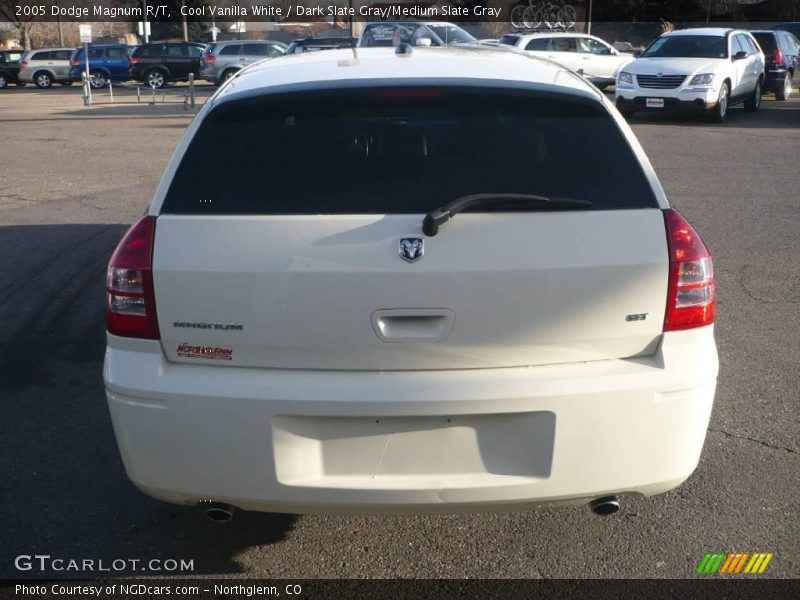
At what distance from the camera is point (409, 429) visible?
291cm

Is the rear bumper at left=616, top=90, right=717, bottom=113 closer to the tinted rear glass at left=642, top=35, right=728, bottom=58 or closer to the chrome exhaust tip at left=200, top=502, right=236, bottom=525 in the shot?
the tinted rear glass at left=642, top=35, right=728, bottom=58

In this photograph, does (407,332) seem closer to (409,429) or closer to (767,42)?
(409,429)

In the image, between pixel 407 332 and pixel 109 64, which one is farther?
pixel 109 64

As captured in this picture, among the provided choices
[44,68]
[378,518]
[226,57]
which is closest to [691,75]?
[378,518]

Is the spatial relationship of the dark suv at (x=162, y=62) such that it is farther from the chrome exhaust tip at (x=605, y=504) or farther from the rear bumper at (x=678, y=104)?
the chrome exhaust tip at (x=605, y=504)

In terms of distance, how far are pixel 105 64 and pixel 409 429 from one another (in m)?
39.1

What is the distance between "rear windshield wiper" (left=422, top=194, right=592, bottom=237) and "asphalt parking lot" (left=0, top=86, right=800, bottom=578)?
1336 millimetres

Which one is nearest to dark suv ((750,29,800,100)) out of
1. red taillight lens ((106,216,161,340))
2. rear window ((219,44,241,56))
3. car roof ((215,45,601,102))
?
rear window ((219,44,241,56))

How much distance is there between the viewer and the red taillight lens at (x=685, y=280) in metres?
3.04

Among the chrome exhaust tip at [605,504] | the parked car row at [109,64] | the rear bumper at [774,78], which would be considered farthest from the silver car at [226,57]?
the chrome exhaust tip at [605,504]

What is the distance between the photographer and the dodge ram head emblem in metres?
2.89

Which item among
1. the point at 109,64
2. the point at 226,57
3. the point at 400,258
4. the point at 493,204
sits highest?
the point at 493,204

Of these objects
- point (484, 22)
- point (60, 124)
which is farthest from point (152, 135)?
point (484, 22)

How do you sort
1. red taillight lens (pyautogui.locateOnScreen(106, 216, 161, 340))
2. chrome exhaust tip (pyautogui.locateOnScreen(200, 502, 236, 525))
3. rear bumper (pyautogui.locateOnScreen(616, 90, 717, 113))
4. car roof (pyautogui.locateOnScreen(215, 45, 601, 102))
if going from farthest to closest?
rear bumper (pyautogui.locateOnScreen(616, 90, 717, 113))
car roof (pyautogui.locateOnScreen(215, 45, 601, 102))
chrome exhaust tip (pyautogui.locateOnScreen(200, 502, 236, 525))
red taillight lens (pyautogui.locateOnScreen(106, 216, 161, 340))
